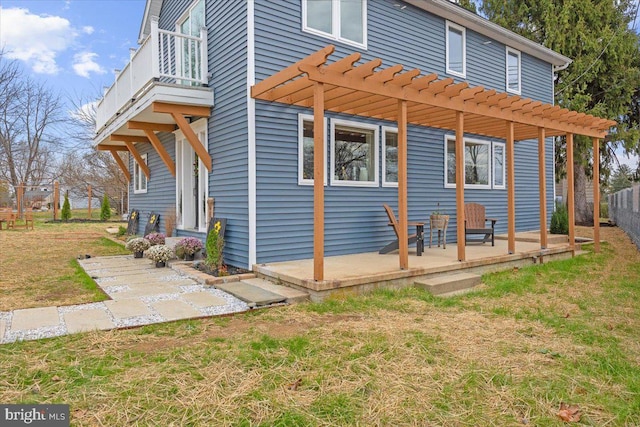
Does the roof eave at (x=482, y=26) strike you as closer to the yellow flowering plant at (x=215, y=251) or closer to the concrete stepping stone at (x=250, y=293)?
the yellow flowering plant at (x=215, y=251)

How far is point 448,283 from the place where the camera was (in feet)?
17.6

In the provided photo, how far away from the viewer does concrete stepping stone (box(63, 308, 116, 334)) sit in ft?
11.9

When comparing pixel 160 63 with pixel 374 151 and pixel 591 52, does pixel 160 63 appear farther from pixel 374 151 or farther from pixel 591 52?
pixel 591 52

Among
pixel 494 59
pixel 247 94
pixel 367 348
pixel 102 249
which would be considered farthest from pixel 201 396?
pixel 494 59

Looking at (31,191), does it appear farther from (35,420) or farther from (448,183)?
(35,420)

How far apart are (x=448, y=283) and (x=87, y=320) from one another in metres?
4.12

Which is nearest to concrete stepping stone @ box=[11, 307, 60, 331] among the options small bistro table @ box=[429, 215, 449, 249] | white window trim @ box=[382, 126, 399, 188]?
white window trim @ box=[382, 126, 399, 188]

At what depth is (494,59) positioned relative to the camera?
9.80m

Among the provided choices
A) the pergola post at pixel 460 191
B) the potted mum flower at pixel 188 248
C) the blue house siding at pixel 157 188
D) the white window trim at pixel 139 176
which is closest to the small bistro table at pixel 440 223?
the pergola post at pixel 460 191

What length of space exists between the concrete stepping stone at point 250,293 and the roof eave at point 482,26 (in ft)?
20.3

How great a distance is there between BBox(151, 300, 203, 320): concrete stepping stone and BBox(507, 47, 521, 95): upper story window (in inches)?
365

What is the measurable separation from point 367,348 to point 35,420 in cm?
215

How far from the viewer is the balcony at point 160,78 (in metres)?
6.26

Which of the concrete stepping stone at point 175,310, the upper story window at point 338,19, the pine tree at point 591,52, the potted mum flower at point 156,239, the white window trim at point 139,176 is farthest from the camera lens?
the pine tree at point 591,52
